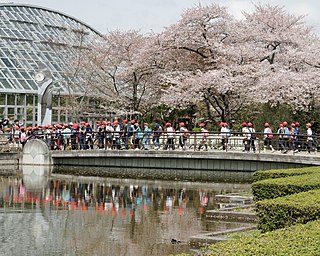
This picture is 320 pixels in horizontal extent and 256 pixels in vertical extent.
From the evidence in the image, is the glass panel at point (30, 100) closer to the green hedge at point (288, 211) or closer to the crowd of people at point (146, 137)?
the crowd of people at point (146, 137)

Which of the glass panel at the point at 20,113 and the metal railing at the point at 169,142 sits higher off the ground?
the glass panel at the point at 20,113

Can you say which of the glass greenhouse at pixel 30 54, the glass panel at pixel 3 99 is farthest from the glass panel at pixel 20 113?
the glass panel at pixel 3 99

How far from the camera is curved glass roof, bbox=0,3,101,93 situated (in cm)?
4997

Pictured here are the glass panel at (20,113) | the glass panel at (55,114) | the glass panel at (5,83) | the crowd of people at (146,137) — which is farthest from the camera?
the glass panel at (55,114)

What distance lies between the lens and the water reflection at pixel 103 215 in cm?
1316

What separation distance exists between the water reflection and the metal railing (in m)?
5.20

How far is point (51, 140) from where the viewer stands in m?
35.9

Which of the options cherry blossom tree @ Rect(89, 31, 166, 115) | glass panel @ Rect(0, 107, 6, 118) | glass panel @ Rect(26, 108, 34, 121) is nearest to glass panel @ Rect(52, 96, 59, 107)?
glass panel @ Rect(26, 108, 34, 121)

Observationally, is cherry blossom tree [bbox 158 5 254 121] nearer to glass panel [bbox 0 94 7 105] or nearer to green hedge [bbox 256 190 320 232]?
glass panel [bbox 0 94 7 105]

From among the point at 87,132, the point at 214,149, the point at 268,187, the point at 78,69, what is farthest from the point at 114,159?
the point at 268,187

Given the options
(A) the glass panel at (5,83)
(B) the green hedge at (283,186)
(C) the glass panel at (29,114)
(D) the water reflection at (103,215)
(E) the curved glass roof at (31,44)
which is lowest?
(D) the water reflection at (103,215)

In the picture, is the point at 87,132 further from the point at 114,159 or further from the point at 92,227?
the point at 92,227

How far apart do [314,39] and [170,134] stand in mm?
15845

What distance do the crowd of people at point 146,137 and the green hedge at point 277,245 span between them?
21452mm
